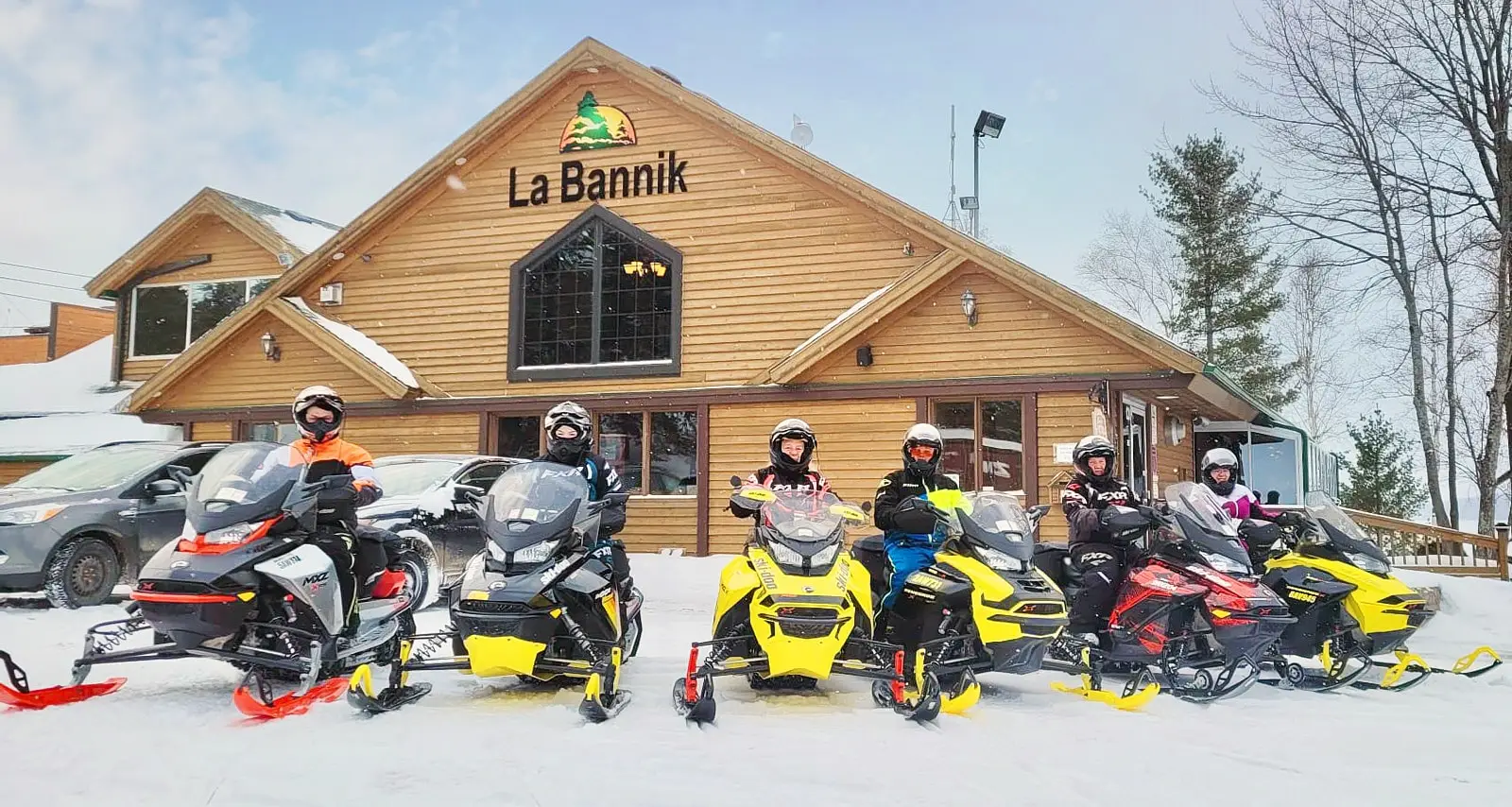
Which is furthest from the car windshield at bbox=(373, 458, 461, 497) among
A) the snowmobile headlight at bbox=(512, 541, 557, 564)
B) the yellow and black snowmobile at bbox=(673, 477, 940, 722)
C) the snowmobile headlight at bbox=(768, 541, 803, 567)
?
the snowmobile headlight at bbox=(768, 541, 803, 567)

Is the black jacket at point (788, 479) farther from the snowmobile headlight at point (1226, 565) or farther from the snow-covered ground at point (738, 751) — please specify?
the snowmobile headlight at point (1226, 565)

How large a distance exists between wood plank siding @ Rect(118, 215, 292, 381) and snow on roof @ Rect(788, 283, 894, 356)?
10563 mm

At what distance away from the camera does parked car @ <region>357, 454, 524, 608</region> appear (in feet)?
29.6

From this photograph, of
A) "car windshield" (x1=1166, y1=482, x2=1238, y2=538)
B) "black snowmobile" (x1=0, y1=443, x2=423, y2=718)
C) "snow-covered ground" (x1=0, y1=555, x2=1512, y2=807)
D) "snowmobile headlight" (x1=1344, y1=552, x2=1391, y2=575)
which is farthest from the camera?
"snowmobile headlight" (x1=1344, y1=552, x2=1391, y2=575)

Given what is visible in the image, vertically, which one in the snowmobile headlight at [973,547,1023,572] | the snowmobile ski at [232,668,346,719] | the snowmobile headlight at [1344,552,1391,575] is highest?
the snowmobile headlight at [973,547,1023,572]

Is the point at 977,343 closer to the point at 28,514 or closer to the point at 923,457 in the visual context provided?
the point at 923,457

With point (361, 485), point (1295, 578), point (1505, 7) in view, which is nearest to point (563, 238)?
point (361, 485)

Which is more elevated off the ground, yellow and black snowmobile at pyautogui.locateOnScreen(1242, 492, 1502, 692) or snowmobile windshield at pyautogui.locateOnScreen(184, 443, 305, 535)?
snowmobile windshield at pyautogui.locateOnScreen(184, 443, 305, 535)

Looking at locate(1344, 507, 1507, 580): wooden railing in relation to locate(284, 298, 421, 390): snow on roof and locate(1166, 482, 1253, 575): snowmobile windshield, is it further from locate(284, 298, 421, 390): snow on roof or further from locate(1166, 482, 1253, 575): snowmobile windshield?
locate(284, 298, 421, 390): snow on roof

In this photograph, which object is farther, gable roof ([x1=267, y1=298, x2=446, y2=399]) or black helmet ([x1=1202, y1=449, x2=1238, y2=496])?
gable roof ([x1=267, y1=298, x2=446, y2=399])

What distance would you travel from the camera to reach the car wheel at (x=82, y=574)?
27.9ft

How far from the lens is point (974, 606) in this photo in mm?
5770

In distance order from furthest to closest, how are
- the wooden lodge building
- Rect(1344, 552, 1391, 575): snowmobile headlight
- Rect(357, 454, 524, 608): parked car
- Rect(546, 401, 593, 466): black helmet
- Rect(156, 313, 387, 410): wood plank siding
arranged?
Rect(156, 313, 387, 410): wood plank siding → the wooden lodge building → Rect(357, 454, 524, 608): parked car → Rect(1344, 552, 1391, 575): snowmobile headlight → Rect(546, 401, 593, 466): black helmet

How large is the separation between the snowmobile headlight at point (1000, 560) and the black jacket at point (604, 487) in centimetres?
198
